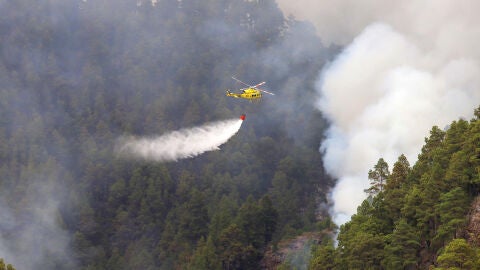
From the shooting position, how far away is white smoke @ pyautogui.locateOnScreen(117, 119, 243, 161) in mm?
122656

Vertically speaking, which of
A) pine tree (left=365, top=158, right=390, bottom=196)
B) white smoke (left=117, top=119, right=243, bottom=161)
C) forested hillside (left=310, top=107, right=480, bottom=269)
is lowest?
forested hillside (left=310, top=107, right=480, bottom=269)

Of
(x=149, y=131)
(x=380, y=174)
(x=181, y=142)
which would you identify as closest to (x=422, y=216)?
(x=380, y=174)

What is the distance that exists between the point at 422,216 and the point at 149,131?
70.5m

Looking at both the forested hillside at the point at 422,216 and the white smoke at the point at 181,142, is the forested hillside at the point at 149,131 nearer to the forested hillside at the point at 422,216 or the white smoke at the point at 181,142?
the white smoke at the point at 181,142

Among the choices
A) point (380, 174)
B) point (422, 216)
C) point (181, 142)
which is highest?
point (181, 142)

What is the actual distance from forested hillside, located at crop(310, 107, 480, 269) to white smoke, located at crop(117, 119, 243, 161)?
4404cm

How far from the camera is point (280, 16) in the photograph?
561 ft

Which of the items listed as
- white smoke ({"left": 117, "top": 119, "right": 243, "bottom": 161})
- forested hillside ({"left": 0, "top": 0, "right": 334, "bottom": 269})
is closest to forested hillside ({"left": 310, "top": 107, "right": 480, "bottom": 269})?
forested hillside ({"left": 0, "top": 0, "right": 334, "bottom": 269})

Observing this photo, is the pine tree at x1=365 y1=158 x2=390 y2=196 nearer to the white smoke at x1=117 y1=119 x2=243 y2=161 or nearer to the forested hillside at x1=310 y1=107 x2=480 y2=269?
the forested hillside at x1=310 y1=107 x2=480 y2=269

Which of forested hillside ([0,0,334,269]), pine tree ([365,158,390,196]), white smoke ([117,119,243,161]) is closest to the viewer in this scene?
pine tree ([365,158,390,196])

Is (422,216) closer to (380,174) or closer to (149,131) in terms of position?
(380,174)

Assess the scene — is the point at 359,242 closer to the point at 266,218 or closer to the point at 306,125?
the point at 266,218

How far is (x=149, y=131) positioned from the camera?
5448 inches

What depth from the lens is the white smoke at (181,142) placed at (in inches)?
4829
